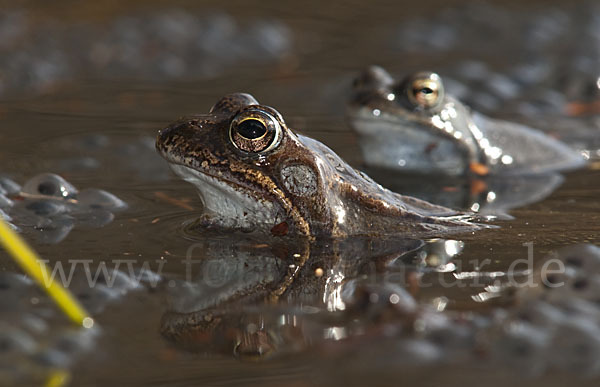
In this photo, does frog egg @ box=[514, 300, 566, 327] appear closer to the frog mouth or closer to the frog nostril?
the frog mouth

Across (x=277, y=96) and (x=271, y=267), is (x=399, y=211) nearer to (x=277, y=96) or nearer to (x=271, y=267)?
(x=271, y=267)

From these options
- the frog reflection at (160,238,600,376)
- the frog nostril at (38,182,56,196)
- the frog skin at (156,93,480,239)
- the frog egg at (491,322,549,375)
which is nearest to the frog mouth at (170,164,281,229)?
the frog skin at (156,93,480,239)

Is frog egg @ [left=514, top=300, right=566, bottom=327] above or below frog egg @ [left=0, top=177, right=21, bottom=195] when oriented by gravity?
below

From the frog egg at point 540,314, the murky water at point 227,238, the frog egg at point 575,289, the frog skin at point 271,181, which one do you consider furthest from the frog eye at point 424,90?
the frog egg at point 540,314

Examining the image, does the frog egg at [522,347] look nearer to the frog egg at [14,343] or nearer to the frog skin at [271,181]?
the frog skin at [271,181]

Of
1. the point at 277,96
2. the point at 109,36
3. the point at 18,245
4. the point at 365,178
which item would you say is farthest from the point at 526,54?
the point at 18,245

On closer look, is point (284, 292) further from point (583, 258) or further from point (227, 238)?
point (583, 258)
